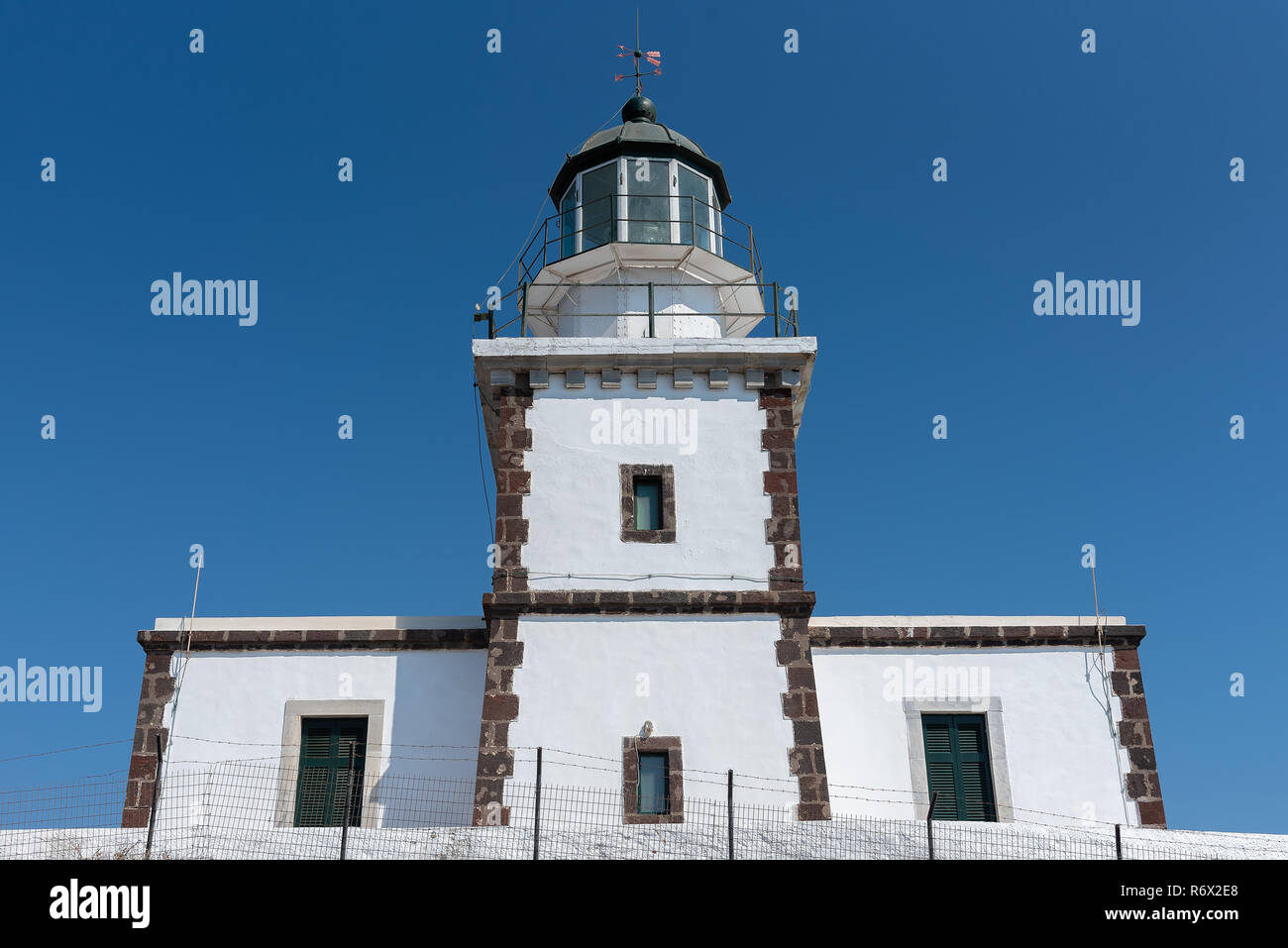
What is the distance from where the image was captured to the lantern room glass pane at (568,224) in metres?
20.7

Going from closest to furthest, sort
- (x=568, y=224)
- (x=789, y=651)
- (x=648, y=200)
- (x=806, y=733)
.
→ (x=806, y=733) < (x=789, y=651) < (x=648, y=200) < (x=568, y=224)

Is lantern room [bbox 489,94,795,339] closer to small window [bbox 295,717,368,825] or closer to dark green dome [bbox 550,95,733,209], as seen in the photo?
dark green dome [bbox 550,95,733,209]

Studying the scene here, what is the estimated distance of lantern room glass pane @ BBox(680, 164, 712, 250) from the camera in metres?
20.4

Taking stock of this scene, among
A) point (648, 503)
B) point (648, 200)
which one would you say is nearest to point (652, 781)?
point (648, 503)

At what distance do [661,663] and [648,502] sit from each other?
237cm

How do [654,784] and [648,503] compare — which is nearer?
[654,784]

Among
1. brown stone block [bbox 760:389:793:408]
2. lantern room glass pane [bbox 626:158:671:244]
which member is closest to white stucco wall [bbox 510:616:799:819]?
brown stone block [bbox 760:389:793:408]

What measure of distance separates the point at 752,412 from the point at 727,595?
2.89 metres

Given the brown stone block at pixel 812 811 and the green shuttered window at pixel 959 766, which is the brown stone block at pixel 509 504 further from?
the green shuttered window at pixel 959 766

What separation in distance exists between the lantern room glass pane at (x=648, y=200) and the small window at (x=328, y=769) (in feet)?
28.6

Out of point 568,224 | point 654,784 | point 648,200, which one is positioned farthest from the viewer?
point 568,224

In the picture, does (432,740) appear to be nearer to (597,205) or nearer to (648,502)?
(648,502)

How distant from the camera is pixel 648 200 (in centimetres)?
2052
